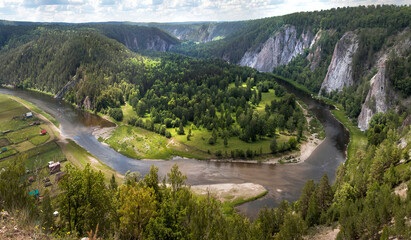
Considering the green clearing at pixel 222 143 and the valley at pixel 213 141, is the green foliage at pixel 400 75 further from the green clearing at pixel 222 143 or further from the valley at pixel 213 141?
the green clearing at pixel 222 143

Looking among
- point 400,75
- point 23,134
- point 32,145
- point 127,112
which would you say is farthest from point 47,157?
point 400,75

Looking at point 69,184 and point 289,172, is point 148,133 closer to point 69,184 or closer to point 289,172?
point 289,172

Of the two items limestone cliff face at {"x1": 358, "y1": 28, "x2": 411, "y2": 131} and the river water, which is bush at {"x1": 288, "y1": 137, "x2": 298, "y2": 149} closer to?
the river water

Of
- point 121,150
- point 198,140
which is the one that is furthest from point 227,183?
point 121,150

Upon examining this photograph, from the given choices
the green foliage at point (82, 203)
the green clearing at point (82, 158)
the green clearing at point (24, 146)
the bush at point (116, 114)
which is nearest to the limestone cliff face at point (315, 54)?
the bush at point (116, 114)

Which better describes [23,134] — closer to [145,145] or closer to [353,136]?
[145,145]

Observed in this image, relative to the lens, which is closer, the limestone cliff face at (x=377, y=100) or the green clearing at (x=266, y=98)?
the limestone cliff face at (x=377, y=100)

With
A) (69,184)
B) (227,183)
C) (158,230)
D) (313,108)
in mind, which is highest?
(69,184)
